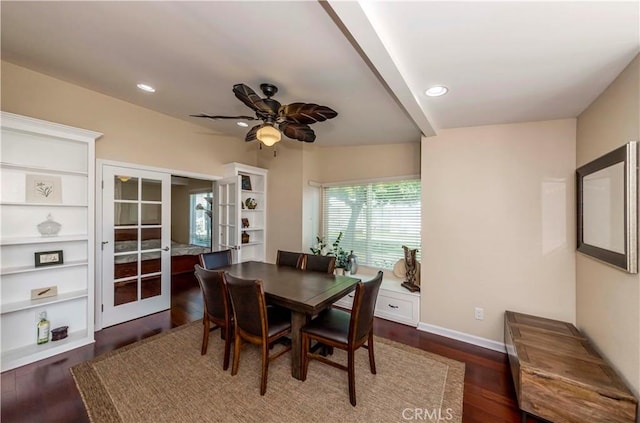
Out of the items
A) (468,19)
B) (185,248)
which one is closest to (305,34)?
(468,19)

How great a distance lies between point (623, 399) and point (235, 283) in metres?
2.51

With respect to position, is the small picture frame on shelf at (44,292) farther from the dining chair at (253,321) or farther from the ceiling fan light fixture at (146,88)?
the ceiling fan light fixture at (146,88)

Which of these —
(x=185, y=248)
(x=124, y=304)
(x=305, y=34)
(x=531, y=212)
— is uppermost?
(x=305, y=34)

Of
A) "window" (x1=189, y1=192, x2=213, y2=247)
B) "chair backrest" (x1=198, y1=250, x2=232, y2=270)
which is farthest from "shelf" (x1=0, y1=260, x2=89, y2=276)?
"window" (x1=189, y1=192, x2=213, y2=247)

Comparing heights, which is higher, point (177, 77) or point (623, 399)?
point (177, 77)

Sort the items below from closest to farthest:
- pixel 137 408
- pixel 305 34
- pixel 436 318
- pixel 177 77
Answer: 1. pixel 305 34
2. pixel 137 408
3. pixel 177 77
4. pixel 436 318

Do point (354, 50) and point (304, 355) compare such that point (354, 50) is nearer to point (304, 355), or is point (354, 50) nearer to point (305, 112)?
point (305, 112)

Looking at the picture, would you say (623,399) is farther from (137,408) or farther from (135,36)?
(135,36)

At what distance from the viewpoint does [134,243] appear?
3357 millimetres

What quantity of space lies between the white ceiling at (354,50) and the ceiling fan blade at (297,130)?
355 millimetres

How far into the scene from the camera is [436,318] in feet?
10.1

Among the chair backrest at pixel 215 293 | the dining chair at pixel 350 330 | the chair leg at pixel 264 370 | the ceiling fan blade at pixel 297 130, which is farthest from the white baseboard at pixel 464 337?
the ceiling fan blade at pixel 297 130

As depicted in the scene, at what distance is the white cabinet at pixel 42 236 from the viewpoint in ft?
7.87

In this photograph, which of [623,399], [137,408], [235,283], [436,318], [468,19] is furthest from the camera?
[436,318]
